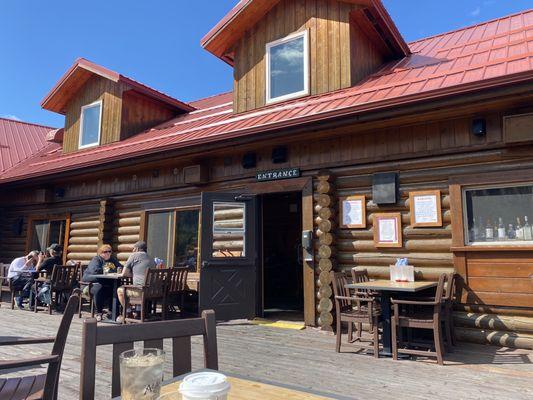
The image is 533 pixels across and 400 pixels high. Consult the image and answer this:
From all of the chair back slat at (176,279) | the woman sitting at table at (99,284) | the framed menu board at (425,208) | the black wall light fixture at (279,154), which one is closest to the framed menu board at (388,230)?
the framed menu board at (425,208)

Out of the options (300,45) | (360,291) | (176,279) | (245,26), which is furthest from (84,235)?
(360,291)

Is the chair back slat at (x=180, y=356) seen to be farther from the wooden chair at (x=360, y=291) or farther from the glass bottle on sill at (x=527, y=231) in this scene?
the glass bottle on sill at (x=527, y=231)

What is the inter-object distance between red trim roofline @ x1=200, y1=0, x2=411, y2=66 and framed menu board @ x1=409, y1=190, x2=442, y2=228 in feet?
11.3

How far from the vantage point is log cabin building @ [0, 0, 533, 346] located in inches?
195

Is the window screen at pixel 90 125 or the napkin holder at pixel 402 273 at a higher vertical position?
the window screen at pixel 90 125

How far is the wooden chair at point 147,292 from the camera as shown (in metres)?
6.23

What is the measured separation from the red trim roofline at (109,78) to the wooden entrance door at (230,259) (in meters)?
4.47

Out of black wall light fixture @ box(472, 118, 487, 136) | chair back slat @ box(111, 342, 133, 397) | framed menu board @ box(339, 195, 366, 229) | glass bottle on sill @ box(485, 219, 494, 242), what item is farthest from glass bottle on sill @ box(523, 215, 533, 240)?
chair back slat @ box(111, 342, 133, 397)

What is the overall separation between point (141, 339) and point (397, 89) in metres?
5.08

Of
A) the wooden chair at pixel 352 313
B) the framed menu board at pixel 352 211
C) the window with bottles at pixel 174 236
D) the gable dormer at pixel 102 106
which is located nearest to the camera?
the wooden chair at pixel 352 313

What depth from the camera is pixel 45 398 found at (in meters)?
2.15

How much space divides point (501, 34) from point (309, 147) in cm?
382

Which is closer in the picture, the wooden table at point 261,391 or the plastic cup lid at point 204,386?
the plastic cup lid at point 204,386

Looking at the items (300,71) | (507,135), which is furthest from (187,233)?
(507,135)
